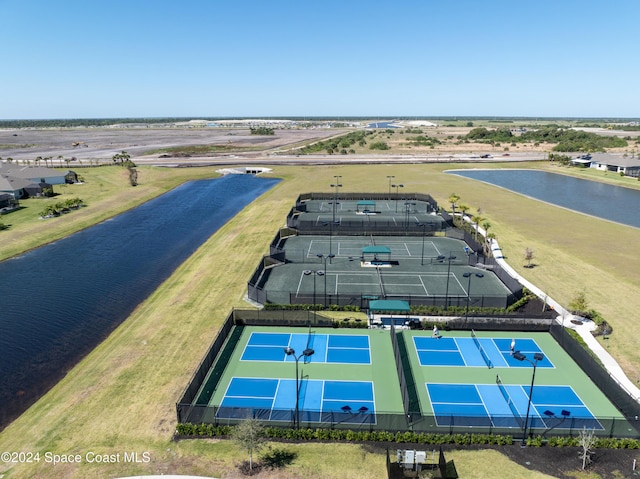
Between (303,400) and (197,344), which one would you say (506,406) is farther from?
(197,344)

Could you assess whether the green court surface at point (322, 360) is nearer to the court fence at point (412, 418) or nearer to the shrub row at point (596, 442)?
the court fence at point (412, 418)

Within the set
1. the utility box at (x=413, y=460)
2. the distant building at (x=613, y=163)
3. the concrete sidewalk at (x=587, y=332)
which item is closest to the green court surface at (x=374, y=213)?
the concrete sidewalk at (x=587, y=332)

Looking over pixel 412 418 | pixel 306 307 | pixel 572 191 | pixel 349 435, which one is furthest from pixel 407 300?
pixel 572 191

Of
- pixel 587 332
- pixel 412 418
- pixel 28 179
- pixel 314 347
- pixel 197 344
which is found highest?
pixel 28 179

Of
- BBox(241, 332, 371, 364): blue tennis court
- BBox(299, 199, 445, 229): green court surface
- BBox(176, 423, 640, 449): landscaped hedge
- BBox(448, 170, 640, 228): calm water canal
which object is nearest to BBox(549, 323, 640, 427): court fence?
BBox(176, 423, 640, 449): landscaped hedge

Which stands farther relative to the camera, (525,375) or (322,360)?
(322,360)

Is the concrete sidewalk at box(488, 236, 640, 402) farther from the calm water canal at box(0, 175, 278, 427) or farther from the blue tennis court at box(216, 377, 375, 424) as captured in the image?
the calm water canal at box(0, 175, 278, 427)
